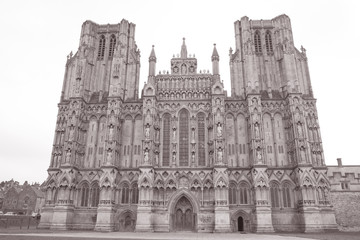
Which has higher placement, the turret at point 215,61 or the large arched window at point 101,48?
the large arched window at point 101,48

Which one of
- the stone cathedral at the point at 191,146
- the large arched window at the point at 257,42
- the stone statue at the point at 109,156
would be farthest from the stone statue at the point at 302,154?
the stone statue at the point at 109,156

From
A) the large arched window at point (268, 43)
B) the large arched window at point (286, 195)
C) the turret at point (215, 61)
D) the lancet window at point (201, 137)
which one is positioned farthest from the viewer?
the large arched window at point (268, 43)

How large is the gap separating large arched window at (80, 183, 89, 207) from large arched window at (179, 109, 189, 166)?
14758mm

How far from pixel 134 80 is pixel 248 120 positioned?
68.9 ft

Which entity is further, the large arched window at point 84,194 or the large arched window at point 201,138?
the large arched window at point 201,138

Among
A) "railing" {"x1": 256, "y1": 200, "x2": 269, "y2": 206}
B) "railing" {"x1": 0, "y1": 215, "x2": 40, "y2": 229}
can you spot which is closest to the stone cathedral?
"railing" {"x1": 256, "y1": 200, "x2": 269, "y2": 206}

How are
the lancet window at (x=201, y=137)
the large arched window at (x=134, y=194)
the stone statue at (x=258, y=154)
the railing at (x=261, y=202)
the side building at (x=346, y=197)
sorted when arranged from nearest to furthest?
the railing at (x=261, y=202) < the stone statue at (x=258, y=154) < the large arched window at (x=134, y=194) < the lancet window at (x=201, y=137) < the side building at (x=346, y=197)

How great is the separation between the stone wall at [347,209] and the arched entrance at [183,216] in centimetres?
2330

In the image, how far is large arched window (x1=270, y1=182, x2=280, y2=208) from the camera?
4059 centimetres

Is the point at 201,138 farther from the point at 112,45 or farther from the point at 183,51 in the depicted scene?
the point at 112,45

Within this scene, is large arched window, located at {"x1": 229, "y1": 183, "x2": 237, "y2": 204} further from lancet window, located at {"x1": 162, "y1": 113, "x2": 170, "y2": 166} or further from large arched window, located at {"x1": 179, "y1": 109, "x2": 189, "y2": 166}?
lancet window, located at {"x1": 162, "y1": 113, "x2": 170, "y2": 166}

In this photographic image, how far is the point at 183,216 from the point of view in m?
41.0

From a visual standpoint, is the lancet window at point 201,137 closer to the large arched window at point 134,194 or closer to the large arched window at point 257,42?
the large arched window at point 134,194

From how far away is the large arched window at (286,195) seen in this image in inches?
Result: 1595
